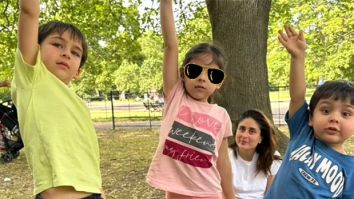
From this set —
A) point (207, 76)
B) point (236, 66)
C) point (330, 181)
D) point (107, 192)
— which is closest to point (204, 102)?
point (207, 76)

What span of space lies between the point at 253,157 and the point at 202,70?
1.11 m

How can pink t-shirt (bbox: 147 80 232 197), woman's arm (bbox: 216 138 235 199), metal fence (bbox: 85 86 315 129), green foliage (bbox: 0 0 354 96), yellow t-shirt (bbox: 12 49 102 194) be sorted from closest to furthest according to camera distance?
yellow t-shirt (bbox: 12 49 102 194) < pink t-shirt (bbox: 147 80 232 197) < woman's arm (bbox: 216 138 235 199) < green foliage (bbox: 0 0 354 96) < metal fence (bbox: 85 86 315 129)

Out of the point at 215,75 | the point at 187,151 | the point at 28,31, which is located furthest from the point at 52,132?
the point at 215,75

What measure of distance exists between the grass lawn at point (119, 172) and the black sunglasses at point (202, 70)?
355 cm

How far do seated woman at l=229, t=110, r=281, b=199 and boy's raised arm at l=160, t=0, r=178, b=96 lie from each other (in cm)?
103

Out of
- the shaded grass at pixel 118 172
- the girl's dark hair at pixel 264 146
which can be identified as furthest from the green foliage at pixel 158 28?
the girl's dark hair at pixel 264 146

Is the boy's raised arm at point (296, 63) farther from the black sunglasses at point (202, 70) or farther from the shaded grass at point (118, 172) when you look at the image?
Answer: the shaded grass at point (118, 172)

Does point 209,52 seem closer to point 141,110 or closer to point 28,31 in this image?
point 28,31

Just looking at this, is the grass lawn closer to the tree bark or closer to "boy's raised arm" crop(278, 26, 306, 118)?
the tree bark

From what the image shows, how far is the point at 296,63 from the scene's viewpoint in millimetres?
2250

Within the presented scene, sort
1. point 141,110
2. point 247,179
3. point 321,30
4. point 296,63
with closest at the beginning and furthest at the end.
Result: point 296,63
point 247,179
point 321,30
point 141,110

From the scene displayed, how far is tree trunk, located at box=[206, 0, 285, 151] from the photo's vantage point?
5.35 meters

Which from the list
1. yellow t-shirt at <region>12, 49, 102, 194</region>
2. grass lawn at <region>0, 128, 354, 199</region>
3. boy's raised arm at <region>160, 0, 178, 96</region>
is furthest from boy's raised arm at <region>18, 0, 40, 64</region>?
grass lawn at <region>0, 128, 354, 199</region>

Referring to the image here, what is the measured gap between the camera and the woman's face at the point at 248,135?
3.31m
